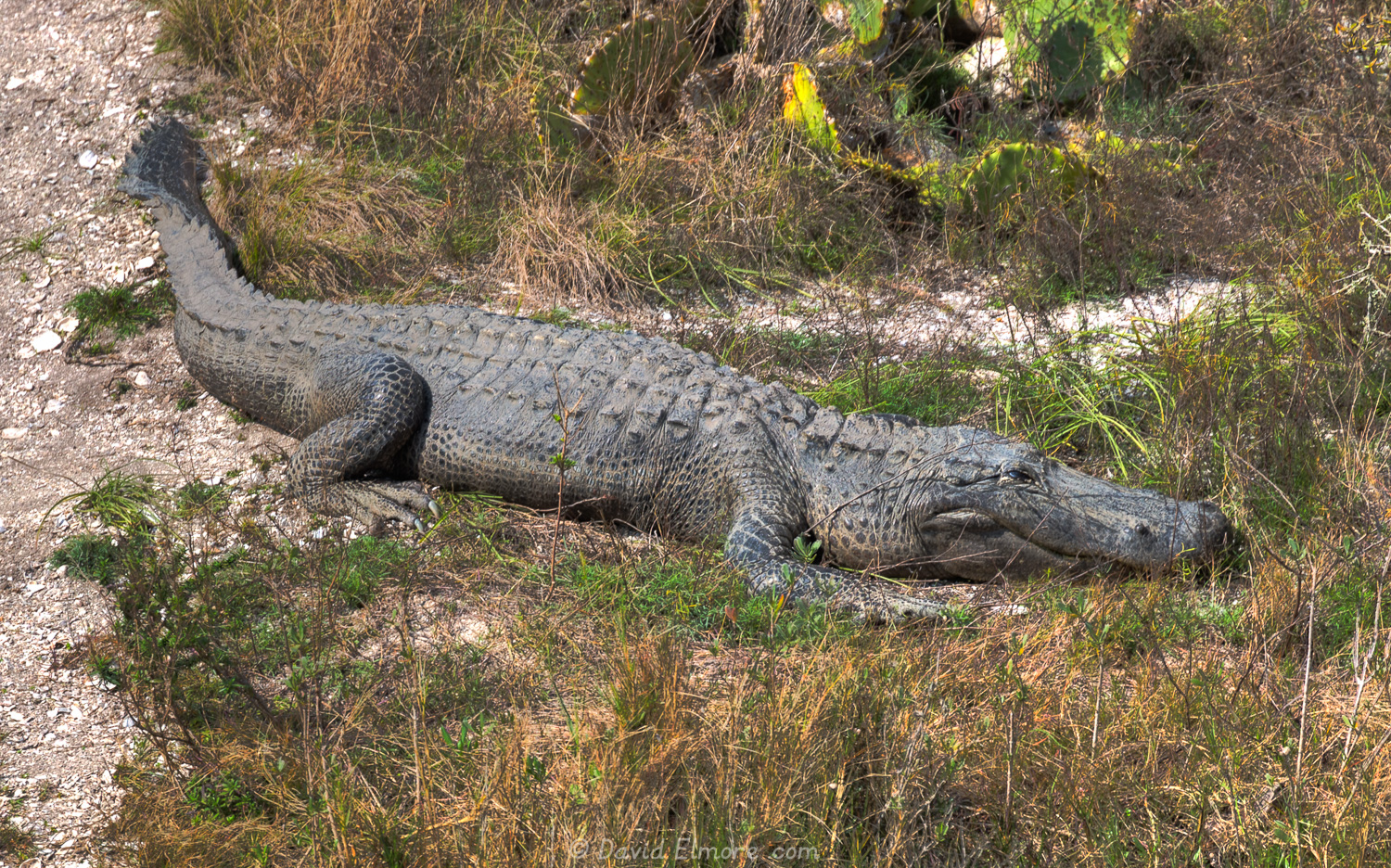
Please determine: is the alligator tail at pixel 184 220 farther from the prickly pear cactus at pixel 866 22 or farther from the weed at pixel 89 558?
the prickly pear cactus at pixel 866 22

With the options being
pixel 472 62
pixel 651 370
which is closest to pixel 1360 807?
pixel 651 370

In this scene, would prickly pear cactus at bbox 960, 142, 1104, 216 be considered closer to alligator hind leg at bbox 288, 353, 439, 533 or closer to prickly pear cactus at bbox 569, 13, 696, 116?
prickly pear cactus at bbox 569, 13, 696, 116

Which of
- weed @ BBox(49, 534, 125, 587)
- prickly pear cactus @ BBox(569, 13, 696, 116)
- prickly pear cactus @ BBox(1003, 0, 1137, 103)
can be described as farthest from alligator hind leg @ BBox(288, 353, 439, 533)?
prickly pear cactus @ BBox(1003, 0, 1137, 103)

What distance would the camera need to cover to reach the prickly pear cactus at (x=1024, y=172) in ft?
19.6

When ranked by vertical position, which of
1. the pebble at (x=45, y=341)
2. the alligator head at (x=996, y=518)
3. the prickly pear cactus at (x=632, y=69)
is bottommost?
the pebble at (x=45, y=341)

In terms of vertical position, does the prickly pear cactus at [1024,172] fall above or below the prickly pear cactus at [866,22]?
below

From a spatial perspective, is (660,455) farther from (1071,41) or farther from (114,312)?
(1071,41)

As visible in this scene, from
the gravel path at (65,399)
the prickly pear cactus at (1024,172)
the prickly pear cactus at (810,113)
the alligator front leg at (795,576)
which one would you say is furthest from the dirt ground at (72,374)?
the alligator front leg at (795,576)

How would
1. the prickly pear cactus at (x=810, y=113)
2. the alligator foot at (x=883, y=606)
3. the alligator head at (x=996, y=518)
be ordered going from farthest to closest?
the prickly pear cactus at (x=810, y=113) < the alligator head at (x=996, y=518) < the alligator foot at (x=883, y=606)

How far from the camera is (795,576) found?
3402mm

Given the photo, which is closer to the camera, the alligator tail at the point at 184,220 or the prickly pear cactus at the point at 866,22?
the alligator tail at the point at 184,220

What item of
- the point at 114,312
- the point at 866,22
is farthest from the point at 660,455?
the point at 866,22

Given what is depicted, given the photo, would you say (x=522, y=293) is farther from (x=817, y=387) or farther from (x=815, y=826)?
(x=815, y=826)

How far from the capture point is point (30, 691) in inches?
130
